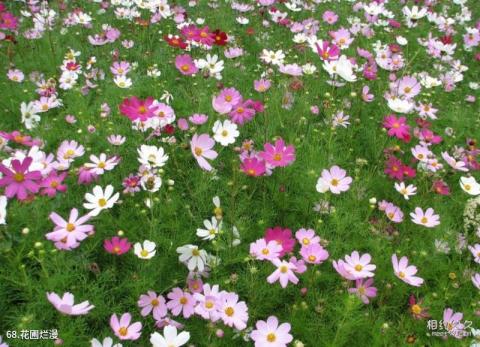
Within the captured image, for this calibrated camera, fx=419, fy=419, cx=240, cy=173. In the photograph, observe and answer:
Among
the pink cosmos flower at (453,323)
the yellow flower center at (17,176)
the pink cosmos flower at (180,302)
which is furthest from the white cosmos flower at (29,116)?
the pink cosmos flower at (453,323)

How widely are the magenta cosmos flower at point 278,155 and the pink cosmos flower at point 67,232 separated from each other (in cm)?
81

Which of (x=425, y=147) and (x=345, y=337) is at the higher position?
(x=425, y=147)

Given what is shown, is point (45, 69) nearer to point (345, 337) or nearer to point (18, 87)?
point (18, 87)

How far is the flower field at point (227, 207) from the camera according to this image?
4.94 ft

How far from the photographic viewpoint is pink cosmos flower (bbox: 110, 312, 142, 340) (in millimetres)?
1334

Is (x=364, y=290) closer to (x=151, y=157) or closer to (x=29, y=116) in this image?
(x=151, y=157)

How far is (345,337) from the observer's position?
1.53m

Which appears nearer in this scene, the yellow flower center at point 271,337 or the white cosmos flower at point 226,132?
the yellow flower center at point 271,337

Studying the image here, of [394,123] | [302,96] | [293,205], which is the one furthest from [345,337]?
[302,96]

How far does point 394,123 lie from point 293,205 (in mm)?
711

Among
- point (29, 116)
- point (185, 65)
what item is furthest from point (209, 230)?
point (29, 116)

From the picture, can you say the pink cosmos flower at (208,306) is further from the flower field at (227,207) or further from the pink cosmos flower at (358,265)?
the pink cosmos flower at (358,265)

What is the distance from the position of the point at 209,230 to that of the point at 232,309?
1.32 feet

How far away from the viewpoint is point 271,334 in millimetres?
1390
